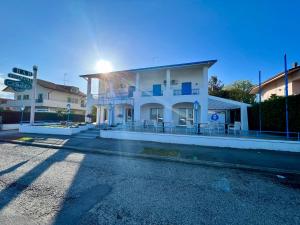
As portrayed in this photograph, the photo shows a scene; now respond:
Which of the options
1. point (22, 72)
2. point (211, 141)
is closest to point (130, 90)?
point (22, 72)

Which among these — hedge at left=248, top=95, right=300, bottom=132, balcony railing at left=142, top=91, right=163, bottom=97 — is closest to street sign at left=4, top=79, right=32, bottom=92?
balcony railing at left=142, top=91, right=163, bottom=97

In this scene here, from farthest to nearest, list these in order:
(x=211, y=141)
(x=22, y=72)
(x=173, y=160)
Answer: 1. (x=22, y=72)
2. (x=211, y=141)
3. (x=173, y=160)

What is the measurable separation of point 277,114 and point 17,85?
71.1 feet

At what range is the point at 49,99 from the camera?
3419cm

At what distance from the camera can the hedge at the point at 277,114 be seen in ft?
37.1

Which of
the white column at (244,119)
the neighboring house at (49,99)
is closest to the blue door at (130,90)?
the white column at (244,119)

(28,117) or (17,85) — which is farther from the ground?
(17,85)

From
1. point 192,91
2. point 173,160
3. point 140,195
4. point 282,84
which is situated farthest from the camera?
point 282,84

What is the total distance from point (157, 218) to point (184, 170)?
3327 mm

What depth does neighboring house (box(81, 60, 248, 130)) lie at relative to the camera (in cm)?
1532

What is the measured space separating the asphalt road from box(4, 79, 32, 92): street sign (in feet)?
31.8

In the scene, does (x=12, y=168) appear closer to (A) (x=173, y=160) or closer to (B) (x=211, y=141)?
(A) (x=173, y=160)

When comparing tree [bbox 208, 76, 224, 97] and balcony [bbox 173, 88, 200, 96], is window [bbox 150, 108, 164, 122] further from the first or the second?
tree [bbox 208, 76, 224, 97]

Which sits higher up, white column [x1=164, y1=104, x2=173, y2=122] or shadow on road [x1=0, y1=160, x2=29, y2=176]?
white column [x1=164, y1=104, x2=173, y2=122]
